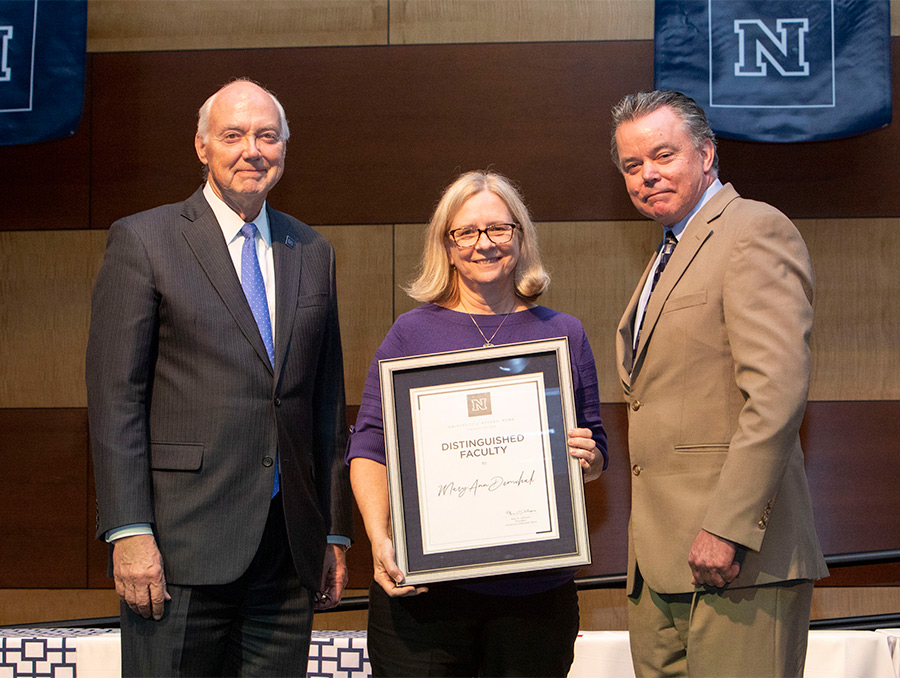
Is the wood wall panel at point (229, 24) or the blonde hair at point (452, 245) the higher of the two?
the wood wall panel at point (229, 24)

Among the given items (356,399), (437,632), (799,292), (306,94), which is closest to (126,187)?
(306,94)

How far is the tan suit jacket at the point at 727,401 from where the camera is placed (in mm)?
1471

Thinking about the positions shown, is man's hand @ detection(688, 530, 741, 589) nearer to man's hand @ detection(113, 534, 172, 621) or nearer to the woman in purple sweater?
the woman in purple sweater

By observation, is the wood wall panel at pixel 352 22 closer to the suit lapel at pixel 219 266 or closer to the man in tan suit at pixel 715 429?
the man in tan suit at pixel 715 429

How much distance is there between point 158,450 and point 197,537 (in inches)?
7.4

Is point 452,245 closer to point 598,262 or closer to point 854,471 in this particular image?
point 598,262

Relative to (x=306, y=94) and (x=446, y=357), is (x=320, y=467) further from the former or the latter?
(x=306, y=94)

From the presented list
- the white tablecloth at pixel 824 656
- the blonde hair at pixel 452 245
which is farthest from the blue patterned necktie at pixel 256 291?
the white tablecloth at pixel 824 656

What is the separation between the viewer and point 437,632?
5.17ft

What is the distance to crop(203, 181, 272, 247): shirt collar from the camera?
1.74 meters

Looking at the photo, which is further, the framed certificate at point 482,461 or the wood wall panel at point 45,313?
the wood wall panel at point 45,313

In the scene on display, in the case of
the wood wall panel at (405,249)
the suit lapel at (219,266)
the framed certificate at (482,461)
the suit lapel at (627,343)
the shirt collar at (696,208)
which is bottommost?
the framed certificate at (482,461)

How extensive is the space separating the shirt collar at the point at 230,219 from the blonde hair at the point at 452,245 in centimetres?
34

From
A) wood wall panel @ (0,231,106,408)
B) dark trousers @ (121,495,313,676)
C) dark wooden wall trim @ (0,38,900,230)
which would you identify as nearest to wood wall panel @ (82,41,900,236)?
dark wooden wall trim @ (0,38,900,230)
